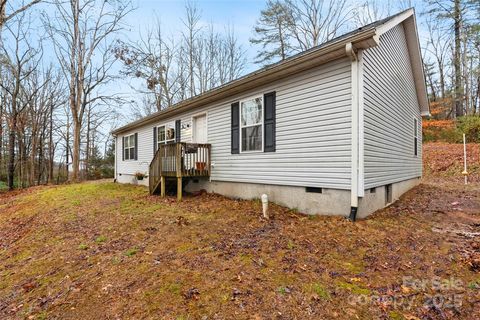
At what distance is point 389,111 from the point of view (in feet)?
22.4

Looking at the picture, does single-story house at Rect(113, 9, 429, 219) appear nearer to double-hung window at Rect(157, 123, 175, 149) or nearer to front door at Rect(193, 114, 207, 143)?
front door at Rect(193, 114, 207, 143)

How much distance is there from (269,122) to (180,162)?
9.74 ft

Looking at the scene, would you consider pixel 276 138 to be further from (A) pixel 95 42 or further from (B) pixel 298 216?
(A) pixel 95 42

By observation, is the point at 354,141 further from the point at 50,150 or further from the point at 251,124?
the point at 50,150

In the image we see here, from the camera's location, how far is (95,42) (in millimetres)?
17953


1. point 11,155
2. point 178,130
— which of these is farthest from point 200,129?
point 11,155

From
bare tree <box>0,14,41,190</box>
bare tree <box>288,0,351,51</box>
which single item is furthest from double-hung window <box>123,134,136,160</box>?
bare tree <box>288,0,351,51</box>

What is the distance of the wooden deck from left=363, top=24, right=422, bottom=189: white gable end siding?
491cm

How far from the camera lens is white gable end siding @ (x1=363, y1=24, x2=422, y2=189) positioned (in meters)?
5.39

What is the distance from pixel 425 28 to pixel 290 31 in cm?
1258

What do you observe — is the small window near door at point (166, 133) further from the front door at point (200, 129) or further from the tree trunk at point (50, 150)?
the tree trunk at point (50, 150)

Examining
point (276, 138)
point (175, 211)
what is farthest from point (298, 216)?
point (175, 211)

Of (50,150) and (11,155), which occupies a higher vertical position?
(50,150)

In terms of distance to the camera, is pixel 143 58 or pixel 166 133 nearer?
pixel 166 133
